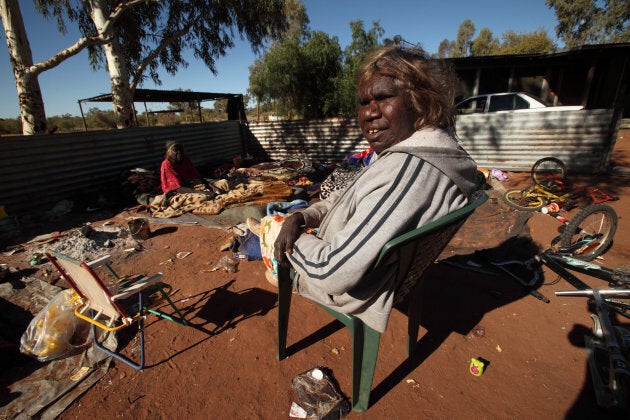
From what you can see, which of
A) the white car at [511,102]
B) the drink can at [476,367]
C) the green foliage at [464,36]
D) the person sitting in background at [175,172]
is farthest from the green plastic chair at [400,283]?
the green foliage at [464,36]

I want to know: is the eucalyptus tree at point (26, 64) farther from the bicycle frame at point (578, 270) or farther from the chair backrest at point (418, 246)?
the bicycle frame at point (578, 270)

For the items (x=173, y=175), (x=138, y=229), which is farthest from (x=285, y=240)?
(x=173, y=175)

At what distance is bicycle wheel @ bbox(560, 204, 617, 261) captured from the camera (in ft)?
10.5

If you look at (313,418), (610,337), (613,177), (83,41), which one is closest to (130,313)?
(313,418)

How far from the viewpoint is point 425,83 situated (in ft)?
4.41

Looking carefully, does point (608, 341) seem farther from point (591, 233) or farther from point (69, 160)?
point (69, 160)

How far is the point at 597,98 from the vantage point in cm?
1364

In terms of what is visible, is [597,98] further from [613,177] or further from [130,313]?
[130,313]

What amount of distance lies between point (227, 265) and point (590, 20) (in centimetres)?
3822

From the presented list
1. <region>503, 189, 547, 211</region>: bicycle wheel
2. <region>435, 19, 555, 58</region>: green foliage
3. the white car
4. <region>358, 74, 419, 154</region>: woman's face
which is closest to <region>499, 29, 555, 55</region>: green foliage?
<region>435, 19, 555, 58</region>: green foliage

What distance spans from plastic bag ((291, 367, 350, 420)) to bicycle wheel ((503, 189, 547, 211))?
183 inches

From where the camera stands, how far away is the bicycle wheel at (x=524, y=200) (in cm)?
473

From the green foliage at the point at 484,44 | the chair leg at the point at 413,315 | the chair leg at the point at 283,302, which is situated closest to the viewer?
the chair leg at the point at 283,302

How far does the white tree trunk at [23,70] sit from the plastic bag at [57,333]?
776 centimetres
